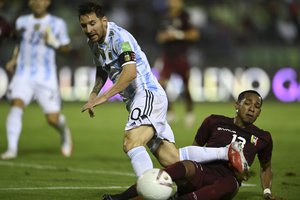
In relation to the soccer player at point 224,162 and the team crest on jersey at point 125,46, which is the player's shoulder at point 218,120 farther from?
the team crest on jersey at point 125,46

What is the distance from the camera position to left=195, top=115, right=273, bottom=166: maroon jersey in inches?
321

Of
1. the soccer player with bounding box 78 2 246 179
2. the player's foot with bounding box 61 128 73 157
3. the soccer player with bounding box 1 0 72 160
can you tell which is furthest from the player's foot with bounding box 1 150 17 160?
the soccer player with bounding box 78 2 246 179

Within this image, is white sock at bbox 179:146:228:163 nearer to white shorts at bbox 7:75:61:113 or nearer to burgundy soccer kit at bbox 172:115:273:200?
burgundy soccer kit at bbox 172:115:273:200

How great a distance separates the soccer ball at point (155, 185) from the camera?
719 cm

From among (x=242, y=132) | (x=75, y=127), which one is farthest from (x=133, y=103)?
(x=75, y=127)

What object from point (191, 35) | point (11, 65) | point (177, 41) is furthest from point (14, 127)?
point (177, 41)

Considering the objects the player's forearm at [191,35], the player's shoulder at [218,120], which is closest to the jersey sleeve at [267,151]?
the player's shoulder at [218,120]

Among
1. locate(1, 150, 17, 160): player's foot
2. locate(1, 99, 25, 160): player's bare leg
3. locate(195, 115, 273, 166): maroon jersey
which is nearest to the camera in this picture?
locate(195, 115, 273, 166): maroon jersey

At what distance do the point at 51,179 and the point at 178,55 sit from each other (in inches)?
352

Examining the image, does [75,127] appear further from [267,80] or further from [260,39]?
[260,39]

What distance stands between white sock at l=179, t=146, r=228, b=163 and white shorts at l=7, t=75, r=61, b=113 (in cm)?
470

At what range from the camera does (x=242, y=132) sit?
26.9 ft

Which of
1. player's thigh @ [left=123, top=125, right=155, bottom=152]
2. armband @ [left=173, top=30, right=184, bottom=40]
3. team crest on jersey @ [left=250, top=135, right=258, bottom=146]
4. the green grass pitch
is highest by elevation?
armband @ [left=173, top=30, right=184, bottom=40]

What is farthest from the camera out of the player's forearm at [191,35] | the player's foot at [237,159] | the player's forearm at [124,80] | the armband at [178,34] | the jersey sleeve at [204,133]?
the armband at [178,34]
